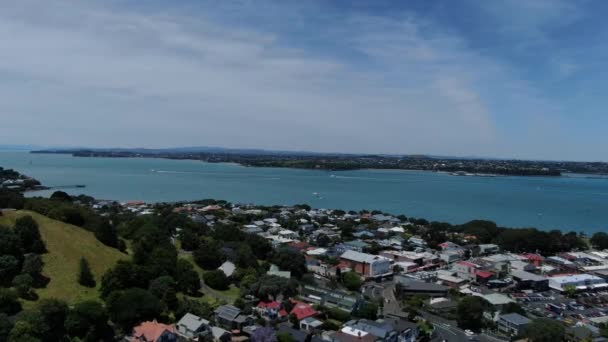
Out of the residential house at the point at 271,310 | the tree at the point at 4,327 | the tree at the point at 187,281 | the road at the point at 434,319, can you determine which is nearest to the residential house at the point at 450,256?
the road at the point at 434,319

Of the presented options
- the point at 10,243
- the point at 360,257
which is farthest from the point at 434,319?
the point at 10,243

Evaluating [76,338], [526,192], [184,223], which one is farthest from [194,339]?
[526,192]

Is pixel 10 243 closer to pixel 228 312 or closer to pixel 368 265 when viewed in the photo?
pixel 228 312

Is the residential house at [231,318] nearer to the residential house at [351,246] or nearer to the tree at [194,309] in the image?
the tree at [194,309]

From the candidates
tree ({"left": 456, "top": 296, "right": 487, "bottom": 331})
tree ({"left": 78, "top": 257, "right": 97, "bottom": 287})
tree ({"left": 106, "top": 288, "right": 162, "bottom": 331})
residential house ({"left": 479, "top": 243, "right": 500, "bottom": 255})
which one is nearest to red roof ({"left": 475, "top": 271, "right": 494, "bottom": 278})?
residential house ({"left": 479, "top": 243, "right": 500, "bottom": 255})

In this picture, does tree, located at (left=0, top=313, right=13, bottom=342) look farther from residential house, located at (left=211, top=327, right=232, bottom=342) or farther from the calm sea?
the calm sea
